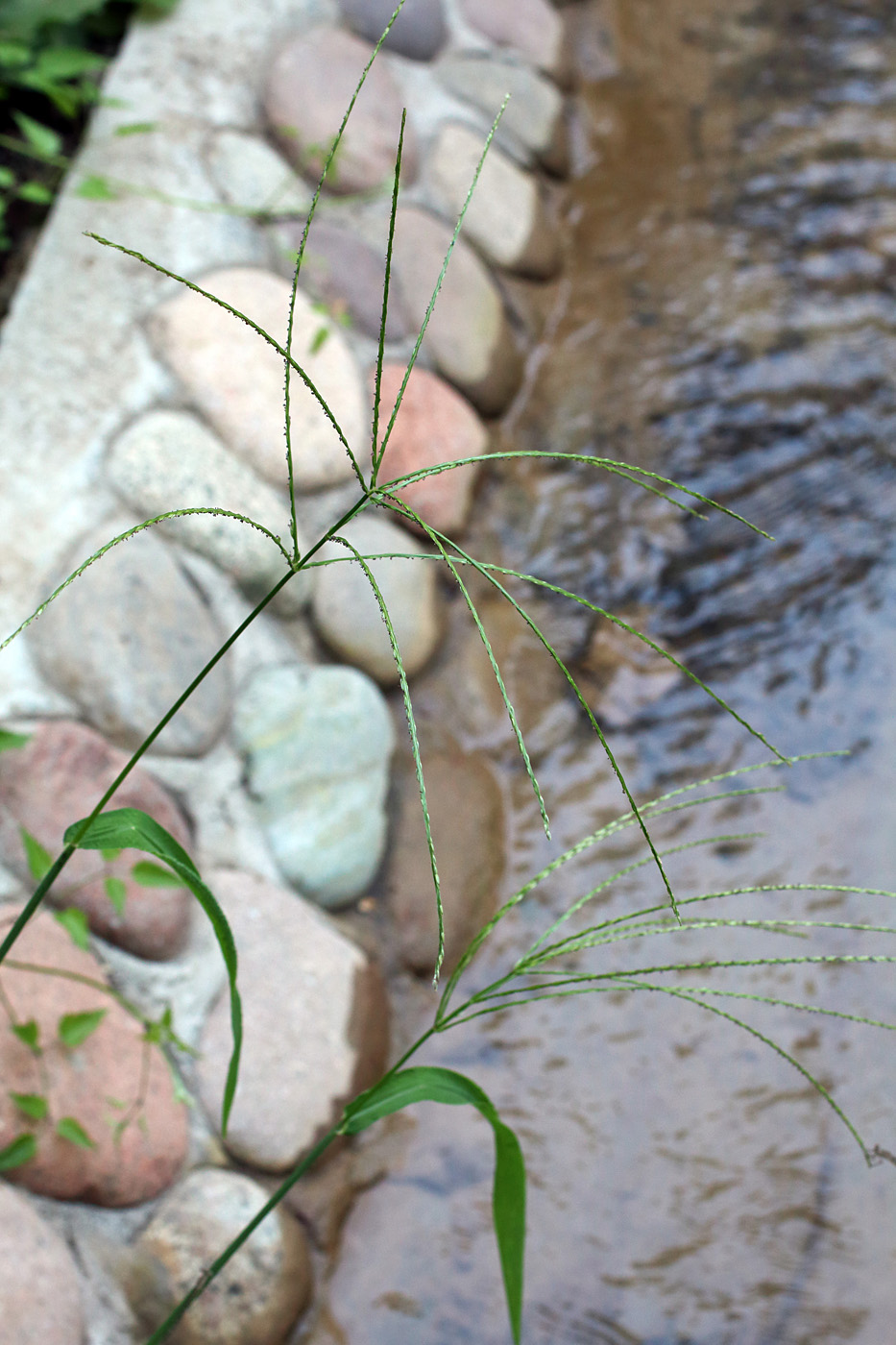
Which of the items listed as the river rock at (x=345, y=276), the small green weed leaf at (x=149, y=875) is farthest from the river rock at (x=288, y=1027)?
the river rock at (x=345, y=276)

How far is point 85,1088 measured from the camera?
1316 millimetres

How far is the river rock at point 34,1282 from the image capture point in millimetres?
1118

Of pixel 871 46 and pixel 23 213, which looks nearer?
pixel 23 213

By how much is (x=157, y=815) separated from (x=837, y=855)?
0.99 metres

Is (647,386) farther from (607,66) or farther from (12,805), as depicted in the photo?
(12,805)

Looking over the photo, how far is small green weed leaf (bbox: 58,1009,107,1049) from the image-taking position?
48.8 inches

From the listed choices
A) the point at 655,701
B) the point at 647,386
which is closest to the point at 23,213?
the point at 647,386

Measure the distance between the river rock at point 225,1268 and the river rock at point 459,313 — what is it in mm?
1579

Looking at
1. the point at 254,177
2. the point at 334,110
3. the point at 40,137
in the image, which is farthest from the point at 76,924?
the point at 334,110

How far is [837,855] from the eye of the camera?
177 centimetres

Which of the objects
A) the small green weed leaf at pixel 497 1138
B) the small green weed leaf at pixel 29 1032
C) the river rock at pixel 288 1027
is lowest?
the river rock at pixel 288 1027

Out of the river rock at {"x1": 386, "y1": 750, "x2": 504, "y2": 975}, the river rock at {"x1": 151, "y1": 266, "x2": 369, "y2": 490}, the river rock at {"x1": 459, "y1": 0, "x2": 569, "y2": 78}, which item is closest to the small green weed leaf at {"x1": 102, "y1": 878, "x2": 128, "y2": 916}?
the river rock at {"x1": 386, "y1": 750, "x2": 504, "y2": 975}

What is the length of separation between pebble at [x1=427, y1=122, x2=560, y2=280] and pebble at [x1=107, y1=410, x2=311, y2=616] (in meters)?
1.04

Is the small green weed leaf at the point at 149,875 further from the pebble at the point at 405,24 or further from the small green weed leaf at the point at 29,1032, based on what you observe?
the pebble at the point at 405,24
